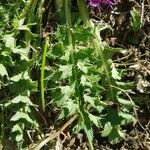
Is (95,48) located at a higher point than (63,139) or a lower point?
higher

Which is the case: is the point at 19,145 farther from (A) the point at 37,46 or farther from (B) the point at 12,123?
(A) the point at 37,46

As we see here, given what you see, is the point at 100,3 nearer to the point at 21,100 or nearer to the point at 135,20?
the point at 135,20

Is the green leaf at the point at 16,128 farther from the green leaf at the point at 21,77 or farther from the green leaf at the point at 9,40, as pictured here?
the green leaf at the point at 9,40

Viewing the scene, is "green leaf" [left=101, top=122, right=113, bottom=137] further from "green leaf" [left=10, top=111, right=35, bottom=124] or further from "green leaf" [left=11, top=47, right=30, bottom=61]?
"green leaf" [left=11, top=47, right=30, bottom=61]

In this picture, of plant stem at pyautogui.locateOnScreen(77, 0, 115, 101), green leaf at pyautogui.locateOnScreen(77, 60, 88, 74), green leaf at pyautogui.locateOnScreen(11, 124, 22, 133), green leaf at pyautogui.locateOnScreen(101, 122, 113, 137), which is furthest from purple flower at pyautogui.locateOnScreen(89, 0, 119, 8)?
green leaf at pyautogui.locateOnScreen(11, 124, 22, 133)

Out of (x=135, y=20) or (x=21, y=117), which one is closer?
(x=21, y=117)

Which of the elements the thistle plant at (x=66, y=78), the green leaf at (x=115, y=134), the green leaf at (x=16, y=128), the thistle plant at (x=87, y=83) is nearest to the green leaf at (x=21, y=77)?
the thistle plant at (x=66, y=78)

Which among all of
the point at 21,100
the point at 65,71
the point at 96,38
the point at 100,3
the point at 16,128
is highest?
the point at 100,3

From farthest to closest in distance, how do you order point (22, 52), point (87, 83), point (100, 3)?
point (100, 3), point (22, 52), point (87, 83)

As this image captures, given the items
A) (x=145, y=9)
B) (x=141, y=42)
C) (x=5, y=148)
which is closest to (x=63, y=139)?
(x=5, y=148)

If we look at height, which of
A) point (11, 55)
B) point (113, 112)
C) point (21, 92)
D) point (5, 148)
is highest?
point (11, 55)

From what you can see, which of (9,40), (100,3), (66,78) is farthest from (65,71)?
(100,3)
